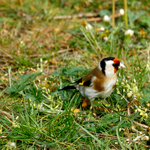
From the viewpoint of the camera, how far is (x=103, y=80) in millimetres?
2725

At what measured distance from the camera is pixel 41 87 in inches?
124

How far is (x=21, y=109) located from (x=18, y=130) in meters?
0.44

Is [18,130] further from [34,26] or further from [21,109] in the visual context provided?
[34,26]

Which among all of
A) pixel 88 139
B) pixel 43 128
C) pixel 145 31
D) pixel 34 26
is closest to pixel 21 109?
pixel 43 128

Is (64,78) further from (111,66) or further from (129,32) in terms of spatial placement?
(129,32)

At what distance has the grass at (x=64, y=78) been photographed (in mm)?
2367

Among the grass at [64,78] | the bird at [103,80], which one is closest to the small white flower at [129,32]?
the grass at [64,78]

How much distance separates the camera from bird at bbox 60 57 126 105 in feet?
8.87

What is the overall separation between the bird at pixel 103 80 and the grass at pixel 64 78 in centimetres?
12

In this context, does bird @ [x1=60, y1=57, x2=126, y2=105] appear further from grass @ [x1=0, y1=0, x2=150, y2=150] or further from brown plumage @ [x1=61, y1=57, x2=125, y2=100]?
grass @ [x1=0, y1=0, x2=150, y2=150]

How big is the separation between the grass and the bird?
119mm

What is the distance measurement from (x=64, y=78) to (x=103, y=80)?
695 millimetres

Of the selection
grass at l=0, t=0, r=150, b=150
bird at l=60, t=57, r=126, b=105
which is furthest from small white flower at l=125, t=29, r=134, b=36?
bird at l=60, t=57, r=126, b=105

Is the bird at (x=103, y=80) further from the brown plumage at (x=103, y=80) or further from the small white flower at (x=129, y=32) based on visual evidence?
the small white flower at (x=129, y=32)
